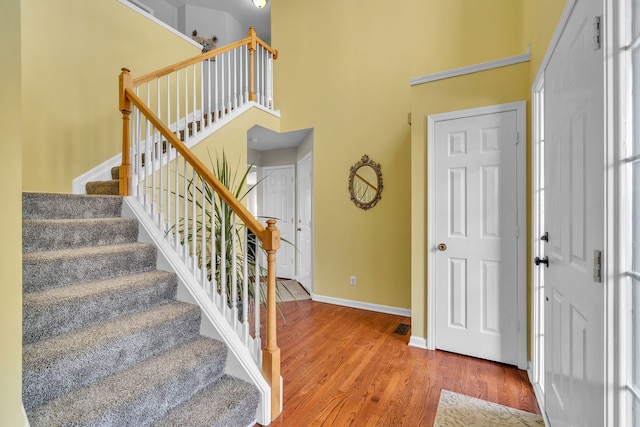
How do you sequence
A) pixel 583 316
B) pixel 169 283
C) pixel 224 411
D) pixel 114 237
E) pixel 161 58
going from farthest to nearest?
pixel 161 58 < pixel 114 237 < pixel 169 283 < pixel 224 411 < pixel 583 316

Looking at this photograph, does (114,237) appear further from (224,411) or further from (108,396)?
(224,411)

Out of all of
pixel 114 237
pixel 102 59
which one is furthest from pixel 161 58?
pixel 114 237

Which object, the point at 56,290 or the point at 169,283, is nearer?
the point at 56,290

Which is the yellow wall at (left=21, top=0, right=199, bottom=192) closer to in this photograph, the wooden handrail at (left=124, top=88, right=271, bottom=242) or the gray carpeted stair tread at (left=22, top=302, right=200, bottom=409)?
the wooden handrail at (left=124, top=88, right=271, bottom=242)

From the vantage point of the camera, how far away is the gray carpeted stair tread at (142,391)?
118 centimetres

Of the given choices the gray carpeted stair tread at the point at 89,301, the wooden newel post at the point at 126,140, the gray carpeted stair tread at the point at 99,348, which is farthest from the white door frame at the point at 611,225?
the wooden newel post at the point at 126,140

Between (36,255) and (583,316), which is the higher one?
(36,255)

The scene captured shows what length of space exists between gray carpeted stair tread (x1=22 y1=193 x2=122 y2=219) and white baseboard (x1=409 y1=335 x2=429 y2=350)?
2701 mm

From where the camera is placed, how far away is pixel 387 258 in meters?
3.45

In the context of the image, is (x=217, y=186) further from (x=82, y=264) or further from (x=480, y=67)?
(x=480, y=67)

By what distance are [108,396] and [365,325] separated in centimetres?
230

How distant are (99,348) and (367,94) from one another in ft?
11.3

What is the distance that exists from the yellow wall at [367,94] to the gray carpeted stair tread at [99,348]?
7.21 feet

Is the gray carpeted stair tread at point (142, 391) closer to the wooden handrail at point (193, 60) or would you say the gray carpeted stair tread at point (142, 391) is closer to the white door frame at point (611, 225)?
the white door frame at point (611, 225)
